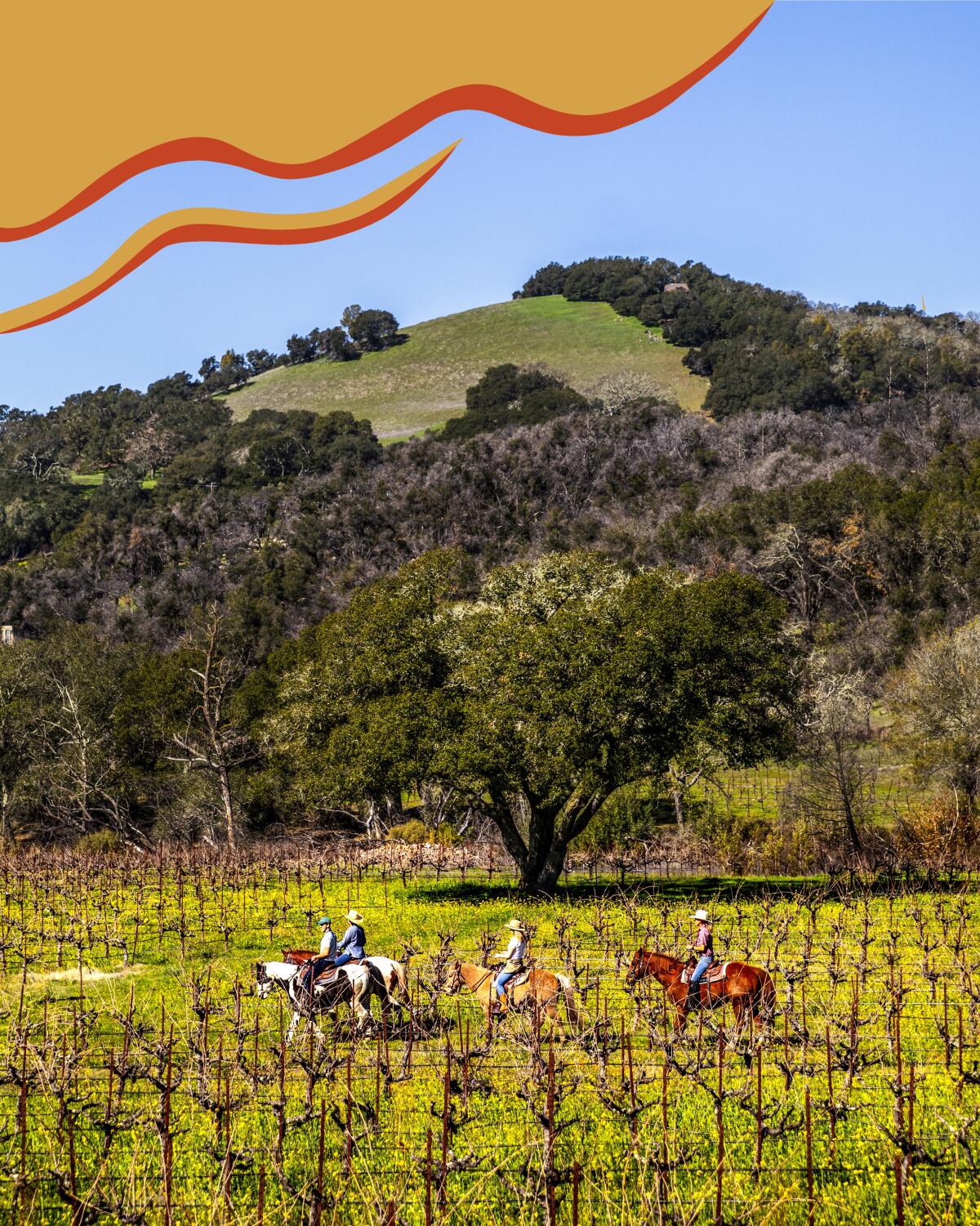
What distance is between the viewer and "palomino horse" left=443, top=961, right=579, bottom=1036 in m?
11.6

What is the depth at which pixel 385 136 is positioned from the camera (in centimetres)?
965

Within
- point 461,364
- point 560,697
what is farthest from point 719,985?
point 461,364

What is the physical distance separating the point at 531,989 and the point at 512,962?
500 mm

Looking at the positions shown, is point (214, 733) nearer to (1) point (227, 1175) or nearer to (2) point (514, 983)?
(2) point (514, 983)

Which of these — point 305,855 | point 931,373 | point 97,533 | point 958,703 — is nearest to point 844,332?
point 931,373

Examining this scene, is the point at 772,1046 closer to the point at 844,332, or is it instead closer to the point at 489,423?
the point at 489,423

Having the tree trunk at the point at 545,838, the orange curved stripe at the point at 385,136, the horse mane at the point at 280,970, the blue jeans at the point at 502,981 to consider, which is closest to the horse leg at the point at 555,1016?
the blue jeans at the point at 502,981

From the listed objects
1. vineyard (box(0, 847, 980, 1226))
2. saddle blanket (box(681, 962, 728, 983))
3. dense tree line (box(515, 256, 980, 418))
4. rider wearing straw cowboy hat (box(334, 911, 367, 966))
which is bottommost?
vineyard (box(0, 847, 980, 1226))

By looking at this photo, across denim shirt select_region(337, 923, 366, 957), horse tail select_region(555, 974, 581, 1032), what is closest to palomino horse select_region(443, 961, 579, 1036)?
horse tail select_region(555, 974, 581, 1032)

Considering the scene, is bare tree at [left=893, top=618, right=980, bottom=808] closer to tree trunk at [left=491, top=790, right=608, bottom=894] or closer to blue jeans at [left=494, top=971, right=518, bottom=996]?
tree trunk at [left=491, top=790, right=608, bottom=894]

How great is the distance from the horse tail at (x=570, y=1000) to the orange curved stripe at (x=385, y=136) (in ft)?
26.9

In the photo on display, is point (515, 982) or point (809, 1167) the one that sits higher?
point (809, 1167)

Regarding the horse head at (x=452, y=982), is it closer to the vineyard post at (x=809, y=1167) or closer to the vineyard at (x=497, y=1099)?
the vineyard at (x=497, y=1099)

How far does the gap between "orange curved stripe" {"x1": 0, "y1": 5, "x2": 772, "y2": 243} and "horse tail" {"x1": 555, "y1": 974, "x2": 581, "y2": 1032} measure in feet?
26.9
